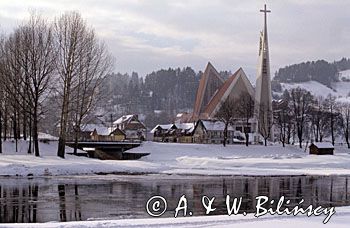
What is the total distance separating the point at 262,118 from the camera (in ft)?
319

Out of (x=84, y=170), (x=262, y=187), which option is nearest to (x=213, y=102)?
(x=84, y=170)

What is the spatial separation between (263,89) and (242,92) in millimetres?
8652

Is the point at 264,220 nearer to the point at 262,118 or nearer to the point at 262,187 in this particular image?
the point at 262,187

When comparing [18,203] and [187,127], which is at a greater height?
[187,127]

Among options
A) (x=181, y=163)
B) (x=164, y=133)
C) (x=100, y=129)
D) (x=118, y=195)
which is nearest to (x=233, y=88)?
(x=164, y=133)

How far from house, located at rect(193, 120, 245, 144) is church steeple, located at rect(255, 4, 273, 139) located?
216 inches

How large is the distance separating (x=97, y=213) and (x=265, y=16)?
281ft

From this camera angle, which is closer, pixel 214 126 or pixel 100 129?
pixel 214 126

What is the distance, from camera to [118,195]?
25.3 metres

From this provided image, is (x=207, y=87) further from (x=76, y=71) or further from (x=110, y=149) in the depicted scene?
(x=76, y=71)

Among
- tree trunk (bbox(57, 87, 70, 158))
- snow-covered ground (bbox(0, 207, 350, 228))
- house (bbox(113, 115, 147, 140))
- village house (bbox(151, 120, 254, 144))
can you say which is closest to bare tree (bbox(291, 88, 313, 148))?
Answer: village house (bbox(151, 120, 254, 144))

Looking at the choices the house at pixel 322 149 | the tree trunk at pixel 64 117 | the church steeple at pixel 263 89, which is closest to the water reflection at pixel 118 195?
the tree trunk at pixel 64 117

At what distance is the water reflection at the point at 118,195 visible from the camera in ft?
62.1

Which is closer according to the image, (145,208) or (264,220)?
(264,220)
